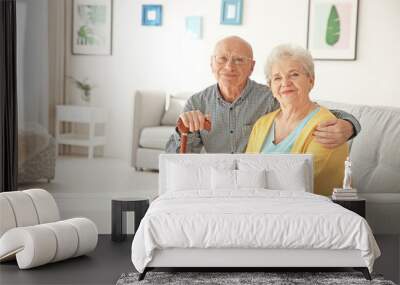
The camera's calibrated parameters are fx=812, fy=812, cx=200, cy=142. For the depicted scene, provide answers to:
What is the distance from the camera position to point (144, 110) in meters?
7.55

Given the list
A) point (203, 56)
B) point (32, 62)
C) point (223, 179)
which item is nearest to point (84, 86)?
point (32, 62)

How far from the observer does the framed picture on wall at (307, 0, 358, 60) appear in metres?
7.33

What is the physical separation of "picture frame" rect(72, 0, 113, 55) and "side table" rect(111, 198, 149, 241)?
1.54m

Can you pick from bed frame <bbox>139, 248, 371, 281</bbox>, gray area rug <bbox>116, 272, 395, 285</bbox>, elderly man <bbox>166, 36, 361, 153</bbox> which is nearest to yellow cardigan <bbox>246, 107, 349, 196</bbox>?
elderly man <bbox>166, 36, 361, 153</bbox>

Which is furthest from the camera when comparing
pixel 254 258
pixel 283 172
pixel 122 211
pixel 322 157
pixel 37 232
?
pixel 322 157

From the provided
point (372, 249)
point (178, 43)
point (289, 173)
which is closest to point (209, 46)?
point (178, 43)

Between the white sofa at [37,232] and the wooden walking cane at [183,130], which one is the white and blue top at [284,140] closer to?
the wooden walking cane at [183,130]

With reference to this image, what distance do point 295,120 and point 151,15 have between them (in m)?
1.65

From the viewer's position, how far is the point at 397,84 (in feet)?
24.1

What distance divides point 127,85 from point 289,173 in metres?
1.89

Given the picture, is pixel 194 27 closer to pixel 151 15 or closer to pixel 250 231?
pixel 151 15

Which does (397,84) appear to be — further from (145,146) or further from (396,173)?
(145,146)

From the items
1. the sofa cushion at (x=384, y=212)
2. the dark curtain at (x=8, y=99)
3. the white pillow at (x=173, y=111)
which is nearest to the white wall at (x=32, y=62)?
the dark curtain at (x=8, y=99)

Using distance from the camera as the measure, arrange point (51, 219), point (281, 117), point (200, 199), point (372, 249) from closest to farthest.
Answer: point (372, 249), point (200, 199), point (51, 219), point (281, 117)
